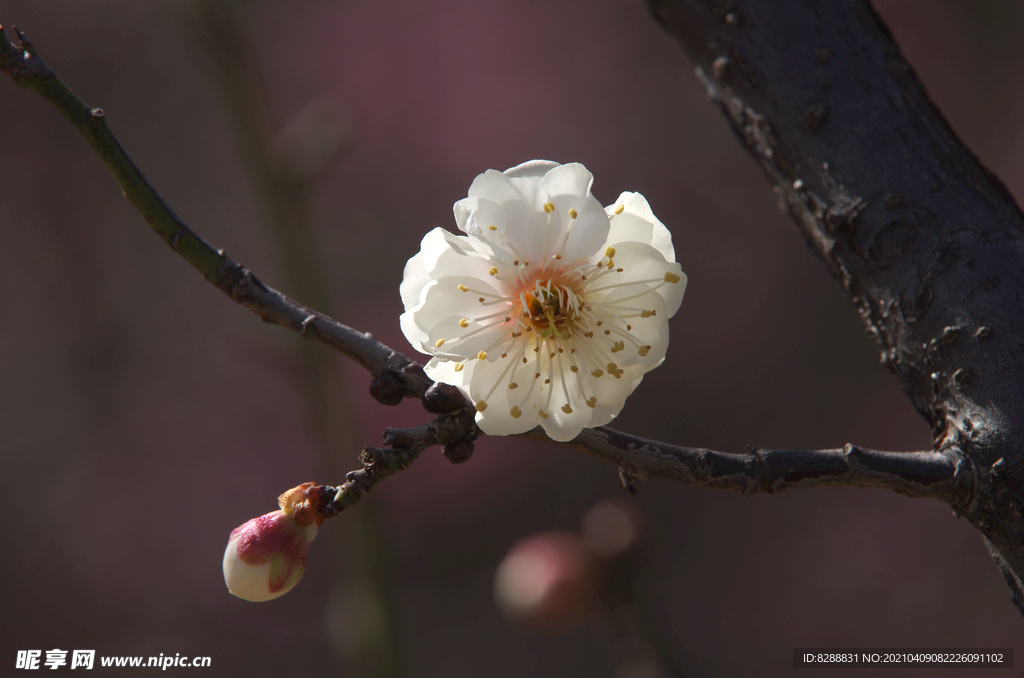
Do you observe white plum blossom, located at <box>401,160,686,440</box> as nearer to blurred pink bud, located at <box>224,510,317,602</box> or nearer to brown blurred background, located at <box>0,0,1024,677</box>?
blurred pink bud, located at <box>224,510,317,602</box>

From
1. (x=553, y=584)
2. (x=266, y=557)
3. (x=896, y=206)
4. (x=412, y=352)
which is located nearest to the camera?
(x=266, y=557)

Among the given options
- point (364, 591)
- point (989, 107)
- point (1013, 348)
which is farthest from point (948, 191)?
point (989, 107)

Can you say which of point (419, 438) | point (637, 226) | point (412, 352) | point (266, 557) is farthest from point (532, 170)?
point (412, 352)

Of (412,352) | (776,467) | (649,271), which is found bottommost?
(776,467)

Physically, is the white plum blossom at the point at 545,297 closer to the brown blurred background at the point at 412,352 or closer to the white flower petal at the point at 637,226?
the white flower petal at the point at 637,226

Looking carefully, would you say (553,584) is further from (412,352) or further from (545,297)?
(412,352)

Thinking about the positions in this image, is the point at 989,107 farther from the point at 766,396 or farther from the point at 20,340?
the point at 20,340
